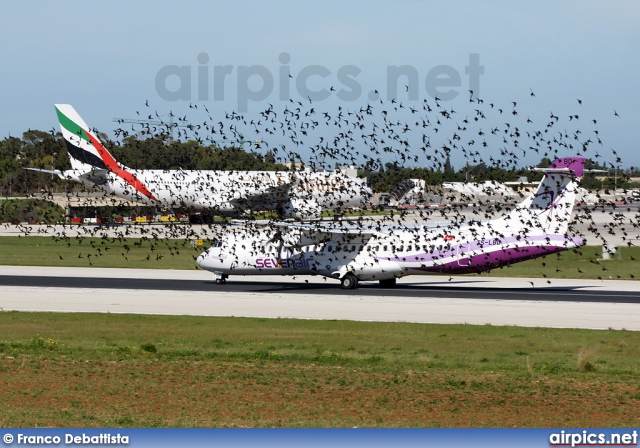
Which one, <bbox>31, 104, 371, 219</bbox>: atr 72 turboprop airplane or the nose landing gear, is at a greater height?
<bbox>31, 104, 371, 219</bbox>: atr 72 turboprop airplane

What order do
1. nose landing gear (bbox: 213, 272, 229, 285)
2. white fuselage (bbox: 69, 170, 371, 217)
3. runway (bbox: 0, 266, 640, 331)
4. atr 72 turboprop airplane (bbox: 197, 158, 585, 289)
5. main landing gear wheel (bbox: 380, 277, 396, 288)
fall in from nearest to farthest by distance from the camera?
runway (bbox: 0, 266, 640, 331)
atr 72 turboprop airplane (bbox: 197, 158, 585, 289)
main landing gear wheel (bbox: 380, 277, 396, 288)
nose landing gear (bbox: 213, 272, 229, 285)
white fuselage (bbox: 69, 170, 371, 217)

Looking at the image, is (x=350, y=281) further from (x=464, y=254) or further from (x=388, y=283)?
(x=464, y=254)

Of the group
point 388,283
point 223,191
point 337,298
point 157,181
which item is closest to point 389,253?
point 388,283

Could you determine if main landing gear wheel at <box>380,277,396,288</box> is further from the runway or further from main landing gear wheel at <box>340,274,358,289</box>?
main landing gear wheel at <box>340,274,358,289</box>

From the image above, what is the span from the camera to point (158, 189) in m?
81.9

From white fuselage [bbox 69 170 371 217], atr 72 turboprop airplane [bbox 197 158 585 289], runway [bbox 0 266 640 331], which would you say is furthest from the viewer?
white fuselage [bbox 69 170 371 217]

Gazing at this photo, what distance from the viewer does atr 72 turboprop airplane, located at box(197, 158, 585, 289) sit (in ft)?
139

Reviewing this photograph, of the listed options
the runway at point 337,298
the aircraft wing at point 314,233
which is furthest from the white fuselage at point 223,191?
the aircraft wing at point 314,233

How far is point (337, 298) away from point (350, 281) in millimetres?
3985

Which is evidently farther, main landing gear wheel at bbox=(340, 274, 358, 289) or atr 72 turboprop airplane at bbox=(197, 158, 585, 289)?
main landing gear wheel at bbox=(340, 274, 358, 289)

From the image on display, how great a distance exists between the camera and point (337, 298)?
4212 centimetres

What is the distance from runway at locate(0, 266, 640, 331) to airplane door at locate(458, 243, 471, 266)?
1671 millimetres

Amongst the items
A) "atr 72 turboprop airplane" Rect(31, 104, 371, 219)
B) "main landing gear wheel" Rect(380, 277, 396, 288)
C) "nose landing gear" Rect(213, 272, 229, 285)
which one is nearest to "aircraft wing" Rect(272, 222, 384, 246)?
"main landing gear wheel" Rect(380, 277, 396, 288)

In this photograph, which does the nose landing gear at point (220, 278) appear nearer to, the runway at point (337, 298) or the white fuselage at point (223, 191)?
the runway at point (337, 298)
